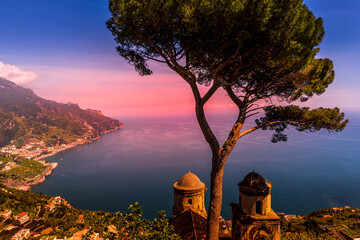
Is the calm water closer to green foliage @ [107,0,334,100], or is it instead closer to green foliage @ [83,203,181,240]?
green foliage @ [107,0,334,100]

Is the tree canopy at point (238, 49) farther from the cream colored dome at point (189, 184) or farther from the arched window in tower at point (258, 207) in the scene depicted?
the cream colored dome at point (189, 184)

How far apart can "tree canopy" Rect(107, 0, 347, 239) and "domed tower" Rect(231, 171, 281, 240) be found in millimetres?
2148

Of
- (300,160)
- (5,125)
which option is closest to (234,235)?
(300,160)

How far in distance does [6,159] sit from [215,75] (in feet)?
522

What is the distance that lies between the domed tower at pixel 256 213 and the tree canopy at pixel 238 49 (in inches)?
84.6

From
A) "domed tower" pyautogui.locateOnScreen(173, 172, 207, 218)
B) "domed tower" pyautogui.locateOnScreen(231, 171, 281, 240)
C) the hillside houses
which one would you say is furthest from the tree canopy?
the hillside houses

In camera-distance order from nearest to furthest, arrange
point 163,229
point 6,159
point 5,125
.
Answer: point 163,229 < point 6,159 < point 5,125

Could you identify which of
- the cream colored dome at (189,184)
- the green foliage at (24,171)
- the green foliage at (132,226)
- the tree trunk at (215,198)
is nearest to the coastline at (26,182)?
the green foliage at (24,171)

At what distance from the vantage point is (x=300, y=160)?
90.6 meters

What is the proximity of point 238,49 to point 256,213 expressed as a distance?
688 centimetres

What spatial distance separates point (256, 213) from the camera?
8.83m

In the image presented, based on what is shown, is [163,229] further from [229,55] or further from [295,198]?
[295,198]

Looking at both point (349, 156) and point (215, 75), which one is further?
point (349, 156)

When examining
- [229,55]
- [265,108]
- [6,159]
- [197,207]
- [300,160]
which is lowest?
[6,159]
